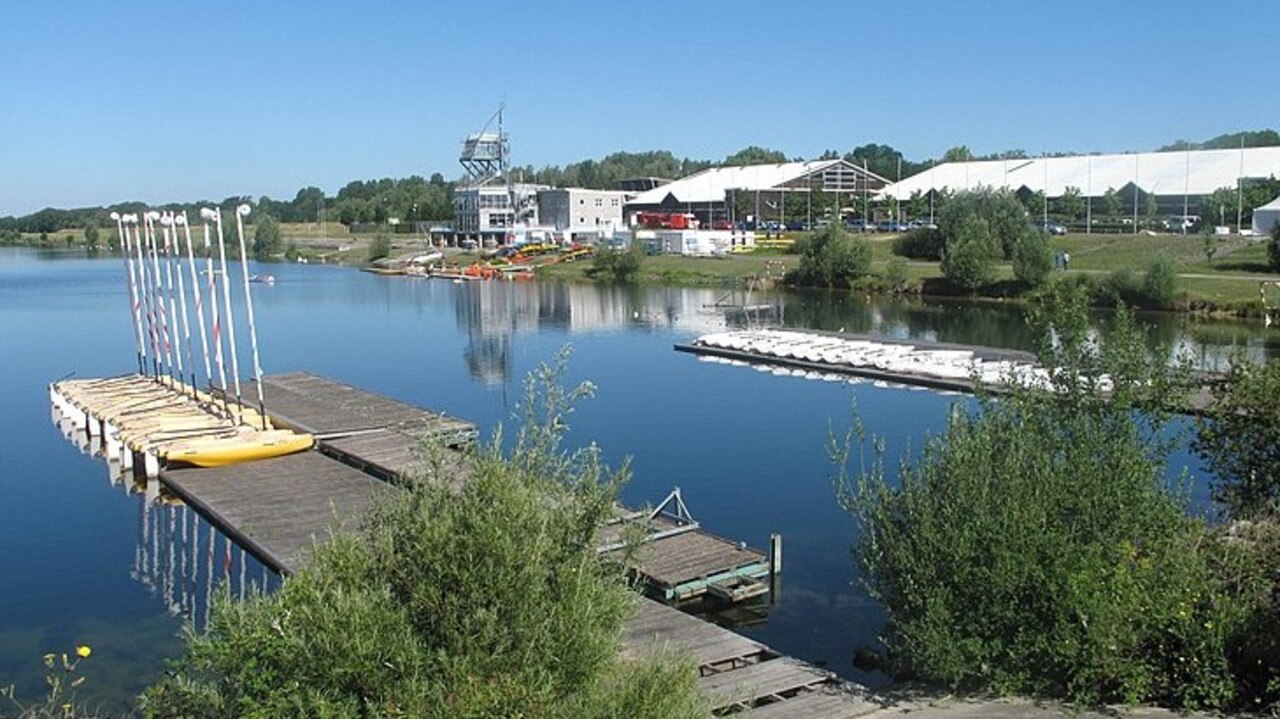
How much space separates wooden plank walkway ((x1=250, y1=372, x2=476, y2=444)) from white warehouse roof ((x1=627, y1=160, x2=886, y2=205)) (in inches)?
4262

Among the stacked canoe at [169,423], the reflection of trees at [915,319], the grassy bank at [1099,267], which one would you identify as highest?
the grassy bank at [1099,267]

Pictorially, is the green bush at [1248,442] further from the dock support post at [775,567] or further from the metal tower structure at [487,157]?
the metal tower structure at [487,157]

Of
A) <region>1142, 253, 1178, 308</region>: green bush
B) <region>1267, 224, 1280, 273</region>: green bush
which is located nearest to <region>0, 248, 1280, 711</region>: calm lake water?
<region>1142, 253, 1178, 308</region>: green bush

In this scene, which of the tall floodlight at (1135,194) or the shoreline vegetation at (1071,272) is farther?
the tall floodlight at (1135,194)

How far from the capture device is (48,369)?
61.4 metres

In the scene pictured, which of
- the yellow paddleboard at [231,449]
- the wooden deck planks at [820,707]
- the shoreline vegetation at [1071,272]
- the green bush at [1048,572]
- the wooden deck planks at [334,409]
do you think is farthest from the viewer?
the shoreline vegetation at [1071,272]

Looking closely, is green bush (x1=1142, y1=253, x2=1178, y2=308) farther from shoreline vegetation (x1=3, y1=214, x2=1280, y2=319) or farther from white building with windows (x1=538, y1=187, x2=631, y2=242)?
white building with windows (x1=538, y1=187, x2=631, y2=242)

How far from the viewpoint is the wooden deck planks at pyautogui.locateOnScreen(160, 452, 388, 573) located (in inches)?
1121

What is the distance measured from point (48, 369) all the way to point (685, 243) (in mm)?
76593

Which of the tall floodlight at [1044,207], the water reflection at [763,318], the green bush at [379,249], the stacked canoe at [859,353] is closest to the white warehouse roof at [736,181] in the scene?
the tall floodlight at [1044,207]

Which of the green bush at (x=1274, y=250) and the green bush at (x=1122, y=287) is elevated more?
the green bush at (x=1274, y=250)

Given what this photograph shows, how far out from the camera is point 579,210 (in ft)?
512

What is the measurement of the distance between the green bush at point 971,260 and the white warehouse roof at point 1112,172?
23921mm

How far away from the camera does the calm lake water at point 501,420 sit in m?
25.4
